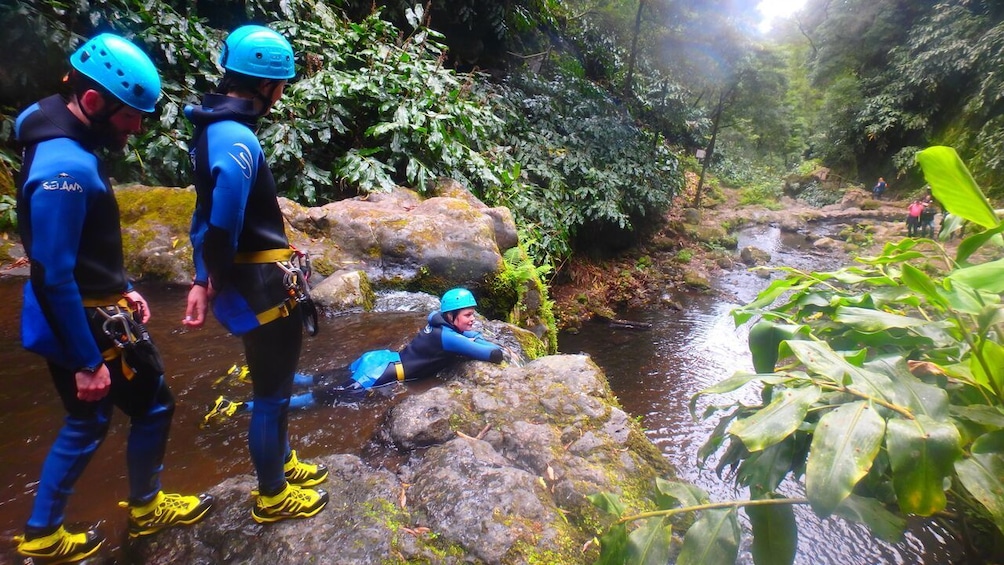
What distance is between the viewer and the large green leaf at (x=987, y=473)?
0.97 metres

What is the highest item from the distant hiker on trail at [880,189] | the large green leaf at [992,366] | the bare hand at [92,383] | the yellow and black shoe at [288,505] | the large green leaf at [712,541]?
the distant hiker on trail at [880,189]

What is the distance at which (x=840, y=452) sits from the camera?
1.01 m

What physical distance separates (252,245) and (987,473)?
6.99 ft

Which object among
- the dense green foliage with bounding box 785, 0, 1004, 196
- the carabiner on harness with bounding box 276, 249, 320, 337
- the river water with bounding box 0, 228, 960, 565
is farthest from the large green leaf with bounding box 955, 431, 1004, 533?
the dense green foliage with bounding box 785, 0, 1004, 196

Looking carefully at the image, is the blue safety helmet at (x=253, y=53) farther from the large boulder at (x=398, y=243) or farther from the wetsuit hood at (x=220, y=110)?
the large boulder at (x=398, y=243)

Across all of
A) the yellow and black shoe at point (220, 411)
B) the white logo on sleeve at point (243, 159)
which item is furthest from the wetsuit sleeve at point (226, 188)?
the yellow and black shoe at point (220, 411)

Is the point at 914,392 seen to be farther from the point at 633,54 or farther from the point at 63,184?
the point at 633,54

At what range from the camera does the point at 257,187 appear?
1.65m

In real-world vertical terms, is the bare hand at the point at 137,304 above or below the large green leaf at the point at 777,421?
below

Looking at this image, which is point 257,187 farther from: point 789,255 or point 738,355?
point 789,255

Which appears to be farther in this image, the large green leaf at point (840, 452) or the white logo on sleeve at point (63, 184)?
the white logo on sleeve at point (63, 184)

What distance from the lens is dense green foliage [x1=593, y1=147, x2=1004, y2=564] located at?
0.99m

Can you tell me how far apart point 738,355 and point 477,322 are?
206 inches

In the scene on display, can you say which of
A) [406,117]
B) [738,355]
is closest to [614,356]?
[738,355]
